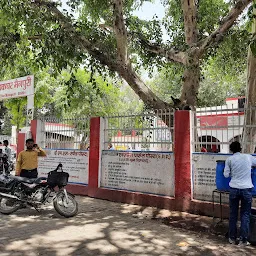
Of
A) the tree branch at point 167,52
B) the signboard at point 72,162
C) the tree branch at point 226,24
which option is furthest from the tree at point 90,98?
the tree branch at point 226,24

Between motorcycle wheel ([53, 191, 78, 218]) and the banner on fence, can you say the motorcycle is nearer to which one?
motorcycle wheel ([53, 191, 78, 218])

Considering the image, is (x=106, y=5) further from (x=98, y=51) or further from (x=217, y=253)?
(x=217, y=253)

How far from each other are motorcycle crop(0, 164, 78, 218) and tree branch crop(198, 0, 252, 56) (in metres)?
4.36

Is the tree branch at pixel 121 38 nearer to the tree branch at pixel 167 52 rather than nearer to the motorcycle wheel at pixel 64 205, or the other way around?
the tree branch at pixel 167 52

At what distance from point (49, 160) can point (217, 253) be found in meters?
6.69

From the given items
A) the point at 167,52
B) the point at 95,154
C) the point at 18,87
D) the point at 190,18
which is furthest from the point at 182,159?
the point at 18,87

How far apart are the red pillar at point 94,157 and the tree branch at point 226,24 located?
133 inches

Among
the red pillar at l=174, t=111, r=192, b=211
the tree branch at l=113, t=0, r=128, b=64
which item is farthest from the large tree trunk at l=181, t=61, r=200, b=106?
the tree branch at l=113, t=0, r=128, b=64

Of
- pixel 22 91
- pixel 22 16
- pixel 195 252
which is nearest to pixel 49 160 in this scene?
pixel 22 91

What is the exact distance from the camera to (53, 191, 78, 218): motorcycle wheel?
6.36 m

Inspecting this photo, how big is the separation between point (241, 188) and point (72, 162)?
560 cm

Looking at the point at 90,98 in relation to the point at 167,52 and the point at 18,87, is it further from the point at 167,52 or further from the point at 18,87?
the point at 167,52

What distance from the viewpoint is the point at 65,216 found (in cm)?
638

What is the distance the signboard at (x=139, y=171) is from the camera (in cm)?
737
